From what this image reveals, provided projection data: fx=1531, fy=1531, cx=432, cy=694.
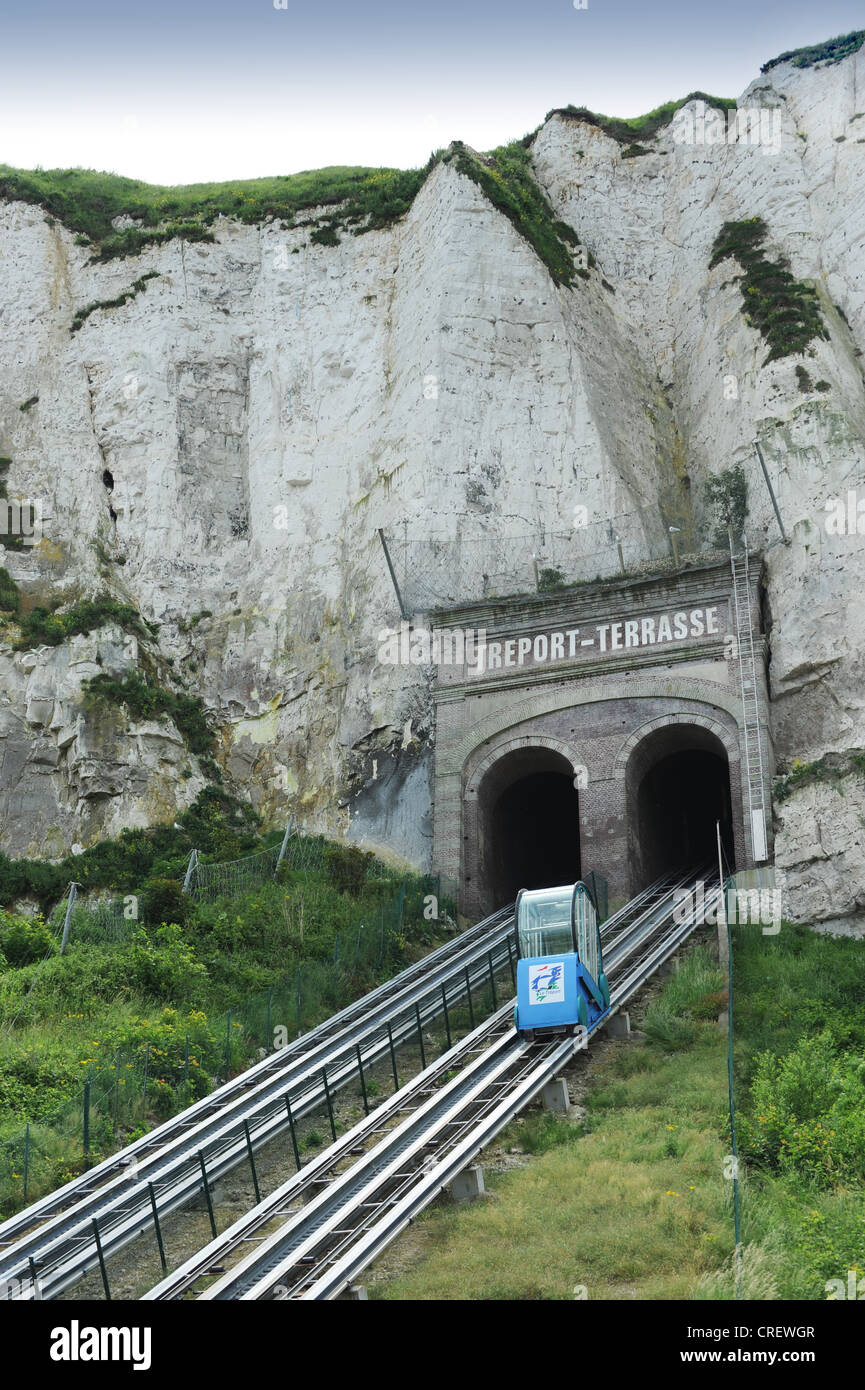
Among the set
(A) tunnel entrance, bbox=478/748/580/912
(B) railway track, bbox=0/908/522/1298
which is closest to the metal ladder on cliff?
(A) tunnel entrance, bbox=478/748/580/912

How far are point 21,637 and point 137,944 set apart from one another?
13.0 metres

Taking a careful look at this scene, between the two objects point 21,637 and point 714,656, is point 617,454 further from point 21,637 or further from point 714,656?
point 21,637

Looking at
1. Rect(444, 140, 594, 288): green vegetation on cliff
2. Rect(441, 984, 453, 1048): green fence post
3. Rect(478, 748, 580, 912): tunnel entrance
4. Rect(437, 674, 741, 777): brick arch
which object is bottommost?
Rect(441, 984, 453, 1048): green fence post

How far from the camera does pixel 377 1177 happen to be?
19.9m

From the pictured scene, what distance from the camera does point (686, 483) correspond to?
47.0 metres

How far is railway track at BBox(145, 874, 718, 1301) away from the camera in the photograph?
55.9 ft

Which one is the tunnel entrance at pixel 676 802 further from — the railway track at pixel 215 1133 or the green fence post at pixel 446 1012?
the green fence post at pixel 446 1012

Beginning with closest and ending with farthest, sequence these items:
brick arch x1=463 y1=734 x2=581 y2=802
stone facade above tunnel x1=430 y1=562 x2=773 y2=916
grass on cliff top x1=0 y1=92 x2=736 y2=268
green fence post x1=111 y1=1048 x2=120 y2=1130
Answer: green fence post x1=111 y1=1048 x2=120 y2=1130
stone facade above tunnel x1=430 y1=562 x2=773 y2=916
brick arch x1=463 y1=734 x2=581 y2=802
grass on cliff top x1=0 y1=92 x2=736 y2=268

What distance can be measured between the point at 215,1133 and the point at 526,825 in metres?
21.7

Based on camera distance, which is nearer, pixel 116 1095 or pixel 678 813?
pixel 116 1095

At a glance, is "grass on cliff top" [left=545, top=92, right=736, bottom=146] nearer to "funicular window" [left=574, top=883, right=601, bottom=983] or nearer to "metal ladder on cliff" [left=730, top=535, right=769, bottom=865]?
"metal ladder on cliff" [left=730, top=535, right=769, bottom=865]

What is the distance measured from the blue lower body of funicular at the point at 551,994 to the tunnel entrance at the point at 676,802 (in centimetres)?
1133

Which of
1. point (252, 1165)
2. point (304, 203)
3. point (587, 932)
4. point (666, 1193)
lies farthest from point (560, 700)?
point (304, 203)

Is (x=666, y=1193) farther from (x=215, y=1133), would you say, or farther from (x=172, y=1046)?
(x=172, y=1046)
